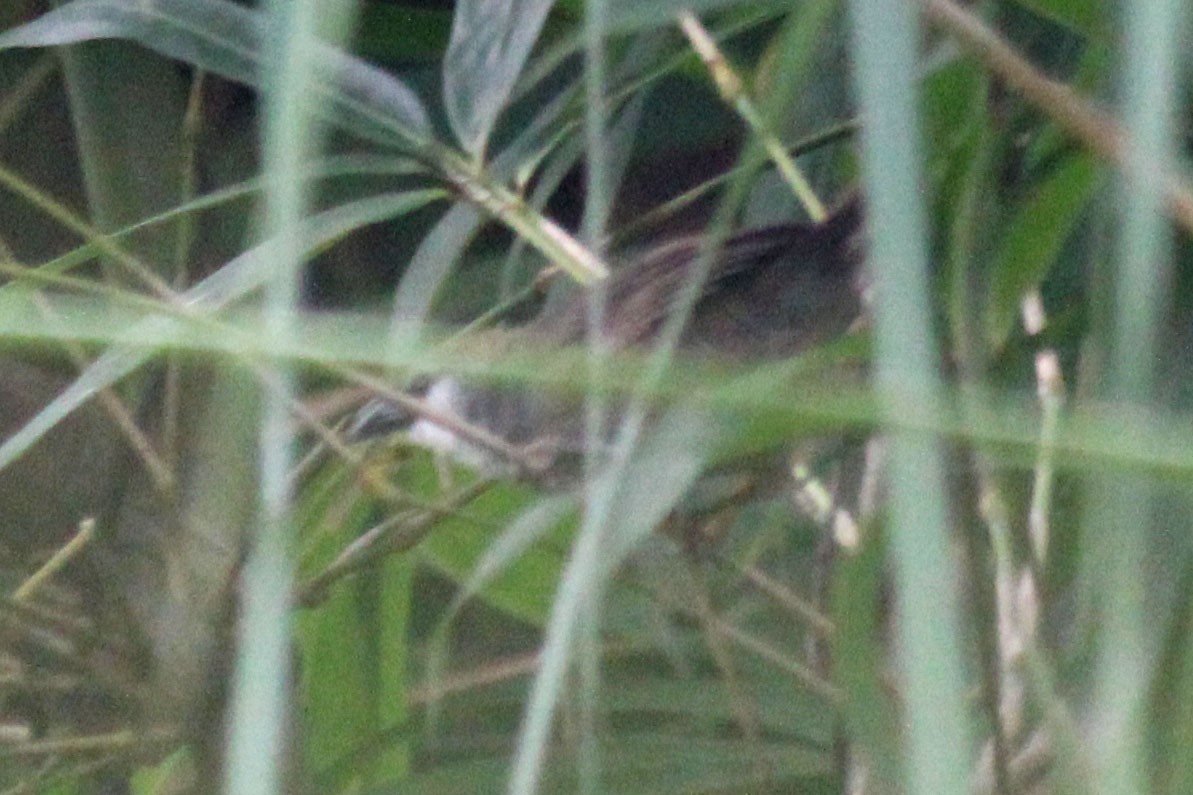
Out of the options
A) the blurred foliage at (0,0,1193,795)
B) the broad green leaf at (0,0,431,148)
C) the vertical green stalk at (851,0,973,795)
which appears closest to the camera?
the vertical green stalk at (851,0,973,795)

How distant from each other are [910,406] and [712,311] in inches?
14.6

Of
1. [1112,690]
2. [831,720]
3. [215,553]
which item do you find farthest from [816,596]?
[1112,690]

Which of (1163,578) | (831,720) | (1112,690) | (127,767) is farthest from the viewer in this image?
(127,767)

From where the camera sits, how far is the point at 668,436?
1.35 feet

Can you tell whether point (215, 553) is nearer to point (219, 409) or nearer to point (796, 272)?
point (219, 409)

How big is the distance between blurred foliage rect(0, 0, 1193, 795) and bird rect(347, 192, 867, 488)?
19 mm

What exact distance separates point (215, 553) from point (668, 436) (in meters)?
0.32

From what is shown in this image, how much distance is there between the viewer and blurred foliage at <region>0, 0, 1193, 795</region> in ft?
1.23

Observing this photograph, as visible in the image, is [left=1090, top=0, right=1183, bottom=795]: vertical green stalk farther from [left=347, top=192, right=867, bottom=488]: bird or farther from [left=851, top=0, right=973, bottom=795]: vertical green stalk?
[left=347, top=192, right=867, bottom=488]: bird

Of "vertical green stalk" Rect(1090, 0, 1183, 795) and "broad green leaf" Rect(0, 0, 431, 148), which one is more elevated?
"broad green leaf" Rect(0, 0, 431, 148)

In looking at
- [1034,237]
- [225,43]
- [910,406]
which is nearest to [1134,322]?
[910,406]

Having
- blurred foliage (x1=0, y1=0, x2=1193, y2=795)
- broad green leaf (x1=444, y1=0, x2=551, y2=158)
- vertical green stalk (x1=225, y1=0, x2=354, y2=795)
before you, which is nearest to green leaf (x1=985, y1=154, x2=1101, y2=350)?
blurred foliage (x1=0, y1=0, x2=1193, y2=795)

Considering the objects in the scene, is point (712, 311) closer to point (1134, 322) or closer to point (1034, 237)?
point (1034, 237)

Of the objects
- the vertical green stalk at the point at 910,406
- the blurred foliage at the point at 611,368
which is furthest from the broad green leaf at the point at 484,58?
the vertical green stalk at the point at 910,406
